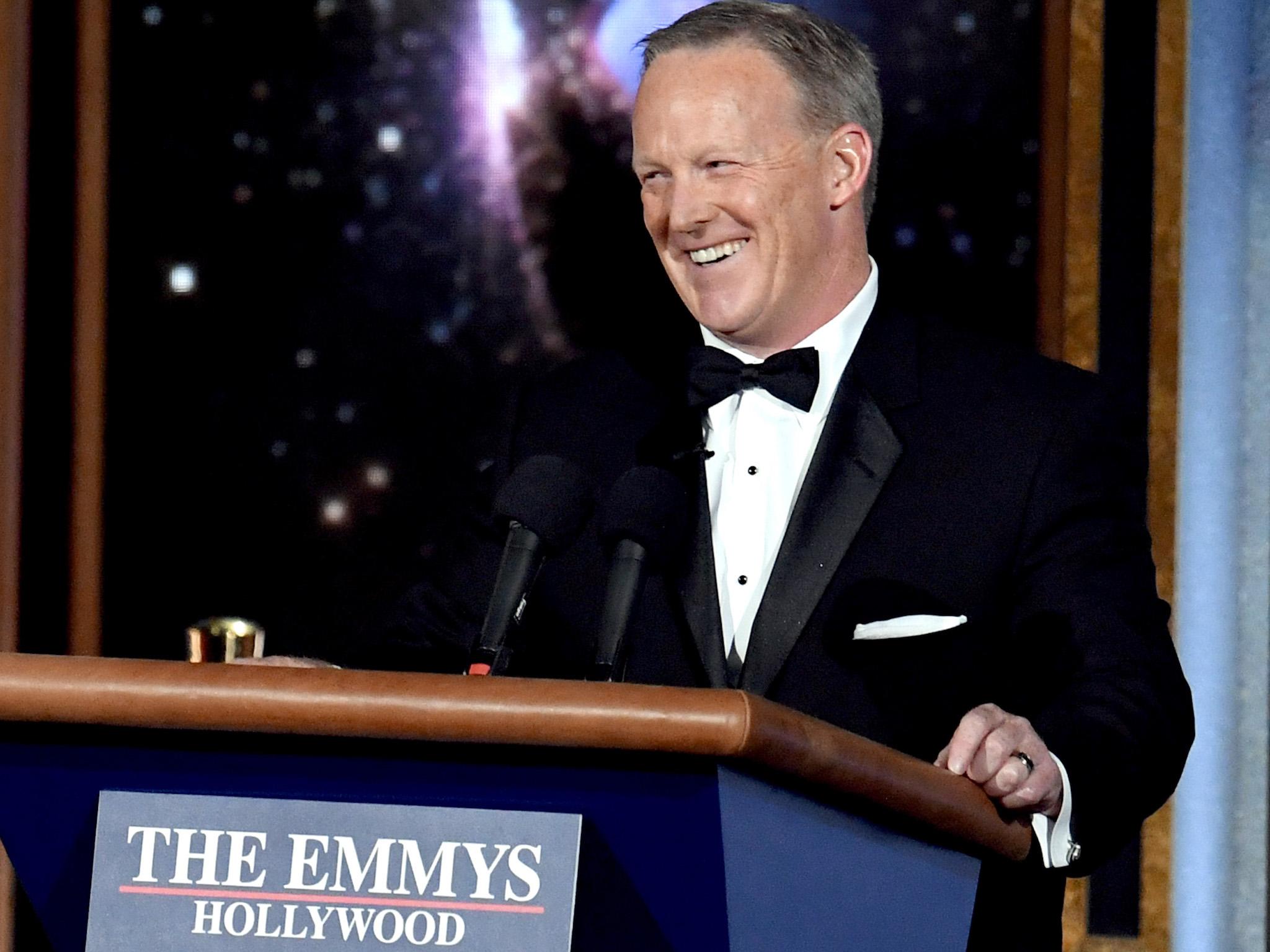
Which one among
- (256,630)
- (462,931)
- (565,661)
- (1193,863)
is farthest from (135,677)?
(1193,863)

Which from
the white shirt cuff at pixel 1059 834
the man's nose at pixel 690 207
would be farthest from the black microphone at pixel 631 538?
the man's nose at pixel 690 207

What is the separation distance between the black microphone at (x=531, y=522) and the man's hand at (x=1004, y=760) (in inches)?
10.9

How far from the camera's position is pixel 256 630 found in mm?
2156

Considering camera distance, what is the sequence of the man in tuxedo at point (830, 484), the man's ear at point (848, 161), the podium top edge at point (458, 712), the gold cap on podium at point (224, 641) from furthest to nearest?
the gold cap on podium at point (224, 641) → the man's ear at point (848, 161) → the man in tuxedo at point (830, 484) → the podium top edge at point (458, 712)

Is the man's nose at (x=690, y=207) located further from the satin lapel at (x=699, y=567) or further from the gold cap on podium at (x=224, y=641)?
the gold cap on podium at (x=224, y=641)

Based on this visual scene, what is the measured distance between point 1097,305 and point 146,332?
1.28m

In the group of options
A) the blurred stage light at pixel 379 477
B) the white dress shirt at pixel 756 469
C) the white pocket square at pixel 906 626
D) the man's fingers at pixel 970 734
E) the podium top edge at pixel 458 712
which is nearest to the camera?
the podium top edge at pixel 458 712

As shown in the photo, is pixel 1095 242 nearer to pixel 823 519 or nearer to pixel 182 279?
pixel 823 519

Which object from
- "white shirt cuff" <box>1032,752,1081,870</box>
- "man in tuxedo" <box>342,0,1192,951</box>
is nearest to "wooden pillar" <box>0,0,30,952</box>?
"man in tuxedo" <box>342,0,1192,951</box>

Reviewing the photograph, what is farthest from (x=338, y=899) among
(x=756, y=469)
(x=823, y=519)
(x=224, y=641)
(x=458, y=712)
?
(x=224, y=641)

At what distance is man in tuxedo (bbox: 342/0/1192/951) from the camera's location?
1.48m

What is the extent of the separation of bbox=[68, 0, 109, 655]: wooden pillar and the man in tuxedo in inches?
29.9

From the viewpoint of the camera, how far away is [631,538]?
1113 mm

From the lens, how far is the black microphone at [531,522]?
107 cm
